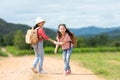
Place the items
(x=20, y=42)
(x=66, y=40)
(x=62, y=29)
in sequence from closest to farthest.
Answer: (x=62, y=29), (x=66, y=40), (x=20, y=42)

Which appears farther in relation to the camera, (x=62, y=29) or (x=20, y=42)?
(x=20, y=42)

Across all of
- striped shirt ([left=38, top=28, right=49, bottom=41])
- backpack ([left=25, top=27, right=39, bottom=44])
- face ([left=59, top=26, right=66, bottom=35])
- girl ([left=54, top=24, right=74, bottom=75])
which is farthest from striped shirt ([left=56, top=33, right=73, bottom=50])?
backpack ([left=25, top=27, right=39, bottom=44])

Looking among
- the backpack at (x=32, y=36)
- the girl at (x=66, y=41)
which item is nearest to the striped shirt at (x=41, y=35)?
the backpack at (x=32, y=36)

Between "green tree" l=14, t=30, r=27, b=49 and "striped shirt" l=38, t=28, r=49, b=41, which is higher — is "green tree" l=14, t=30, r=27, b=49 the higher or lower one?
the lower one

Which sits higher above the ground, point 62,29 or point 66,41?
point 62,29

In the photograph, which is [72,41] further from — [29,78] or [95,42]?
[95,42]

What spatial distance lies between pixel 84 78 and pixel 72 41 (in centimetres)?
161

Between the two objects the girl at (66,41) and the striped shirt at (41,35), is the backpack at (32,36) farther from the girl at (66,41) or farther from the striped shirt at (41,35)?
the girl at (66,41)

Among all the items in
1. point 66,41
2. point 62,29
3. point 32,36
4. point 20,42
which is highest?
point 62,29

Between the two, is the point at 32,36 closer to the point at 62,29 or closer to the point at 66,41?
the point at 62,29

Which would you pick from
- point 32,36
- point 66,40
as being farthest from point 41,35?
point 66,40

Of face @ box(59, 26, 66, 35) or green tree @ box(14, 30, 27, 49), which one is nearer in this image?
face @ box(59, 26, 66, 35)

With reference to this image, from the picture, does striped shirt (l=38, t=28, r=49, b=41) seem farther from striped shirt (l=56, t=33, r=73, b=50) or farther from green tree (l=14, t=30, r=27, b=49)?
green tree (l=14, t=30, r=27, b=49)

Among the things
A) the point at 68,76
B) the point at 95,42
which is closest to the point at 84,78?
the point at 68,76
